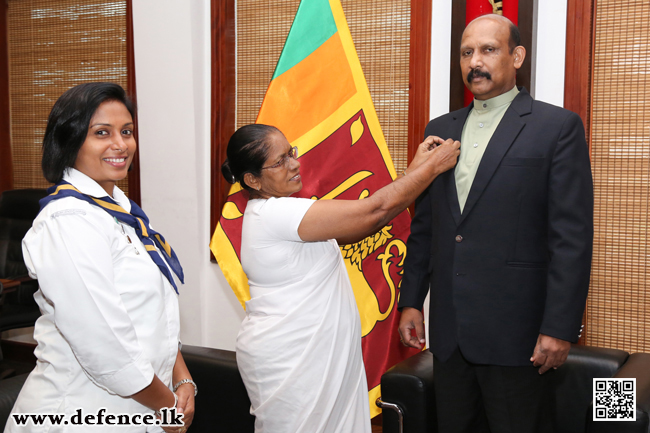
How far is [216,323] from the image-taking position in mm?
3328

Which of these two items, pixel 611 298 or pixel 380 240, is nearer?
pixel 380 240

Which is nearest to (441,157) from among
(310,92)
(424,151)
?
(424,151)

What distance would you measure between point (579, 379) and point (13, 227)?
3.41m

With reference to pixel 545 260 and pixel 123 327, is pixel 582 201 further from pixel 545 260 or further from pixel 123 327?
pixel 123 327

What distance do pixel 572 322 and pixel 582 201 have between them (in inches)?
12.5

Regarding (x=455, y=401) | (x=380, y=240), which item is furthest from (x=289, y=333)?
(x=380, y=240)

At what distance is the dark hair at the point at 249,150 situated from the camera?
163 cm

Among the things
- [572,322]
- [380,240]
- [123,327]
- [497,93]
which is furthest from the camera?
[380,240]

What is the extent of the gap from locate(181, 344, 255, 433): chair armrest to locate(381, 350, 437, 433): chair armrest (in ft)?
1.66

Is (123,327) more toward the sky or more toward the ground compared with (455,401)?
A: more toward the sky

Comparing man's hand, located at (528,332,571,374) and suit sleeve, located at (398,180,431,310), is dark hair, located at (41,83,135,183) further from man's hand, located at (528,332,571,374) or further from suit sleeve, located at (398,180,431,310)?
man's hand, located at (528,332,571,374)

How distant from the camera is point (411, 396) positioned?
1876mm

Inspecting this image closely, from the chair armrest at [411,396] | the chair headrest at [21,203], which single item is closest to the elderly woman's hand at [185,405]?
the chair armrest at [411,396]

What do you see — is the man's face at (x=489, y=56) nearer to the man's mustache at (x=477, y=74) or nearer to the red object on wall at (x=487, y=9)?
the man's mustache at (x=477, y=74)
